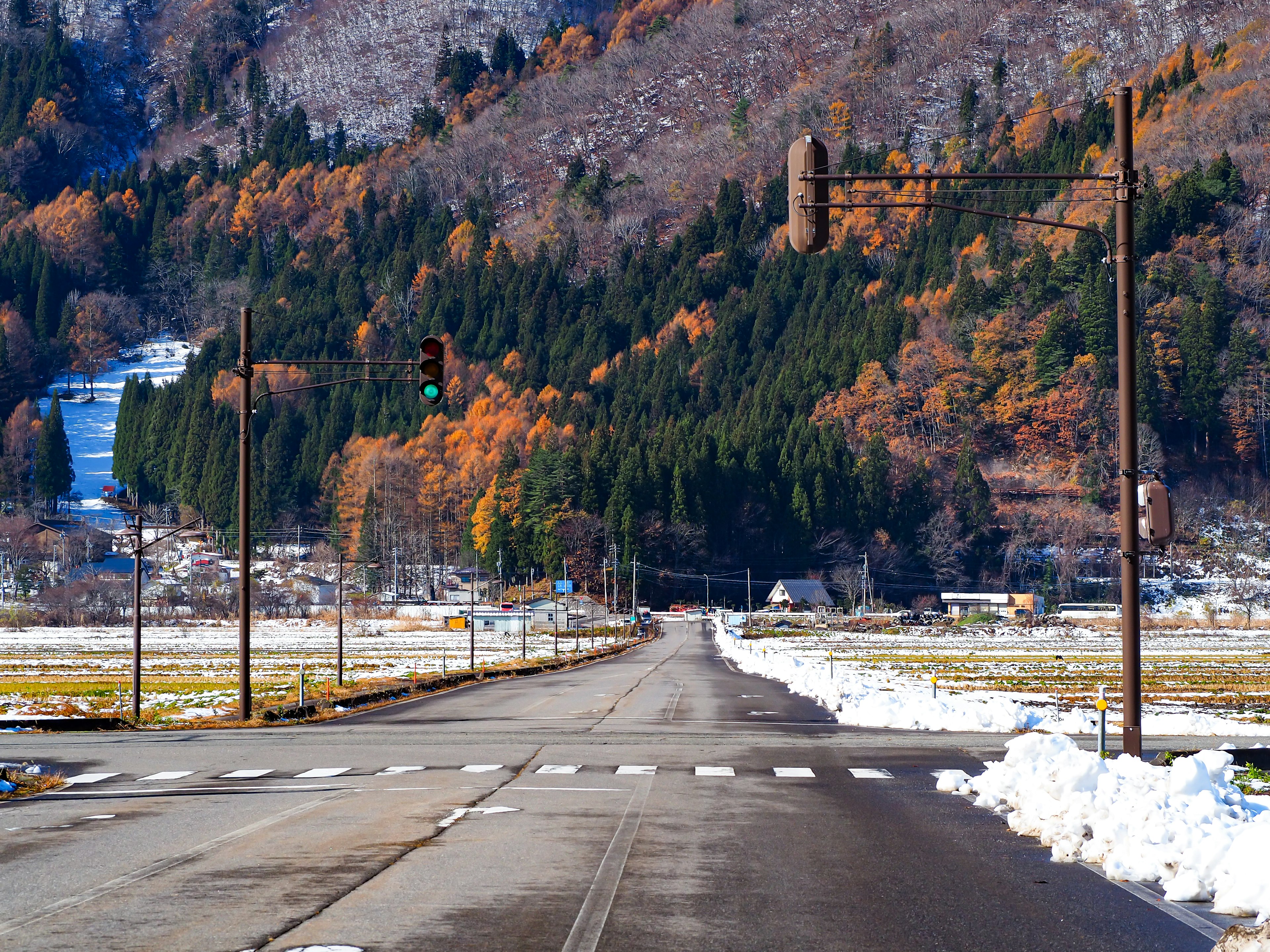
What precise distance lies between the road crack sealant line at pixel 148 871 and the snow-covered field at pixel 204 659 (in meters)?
17.6

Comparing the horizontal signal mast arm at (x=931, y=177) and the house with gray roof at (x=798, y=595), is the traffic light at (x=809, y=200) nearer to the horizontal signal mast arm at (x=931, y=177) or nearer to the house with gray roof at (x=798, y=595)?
the horizontal signal mast arm at (x=931, y=177)

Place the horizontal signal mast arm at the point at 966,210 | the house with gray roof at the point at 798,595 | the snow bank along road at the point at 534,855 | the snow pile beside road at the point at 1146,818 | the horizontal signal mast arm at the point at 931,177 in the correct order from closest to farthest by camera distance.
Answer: the snow bank along road at the point at 534,855, the snow pile beside road at the point at 1146,818, the horizontal signal mast arm at the point at 931,177, the horizontal signal mast arm at the point at 966,210, the house with gray roof at the point at 798,595

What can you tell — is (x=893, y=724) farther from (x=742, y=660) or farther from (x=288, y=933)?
(x=742, y=660)

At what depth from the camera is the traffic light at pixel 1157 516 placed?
1728cm

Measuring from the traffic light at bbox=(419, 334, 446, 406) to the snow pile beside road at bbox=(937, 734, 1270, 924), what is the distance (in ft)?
36.8

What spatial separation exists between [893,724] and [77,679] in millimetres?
40242

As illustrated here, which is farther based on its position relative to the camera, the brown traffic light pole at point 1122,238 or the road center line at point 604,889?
the brown traffic light pole at point 1122,238

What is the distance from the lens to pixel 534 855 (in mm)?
12875

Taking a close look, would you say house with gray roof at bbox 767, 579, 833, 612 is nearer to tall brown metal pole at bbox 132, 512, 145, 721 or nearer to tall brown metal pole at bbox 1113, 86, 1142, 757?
Answer: tall brown metal pole at bbox 132, 512, 145, 721

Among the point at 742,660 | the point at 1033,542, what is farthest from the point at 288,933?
the point at 1033,542

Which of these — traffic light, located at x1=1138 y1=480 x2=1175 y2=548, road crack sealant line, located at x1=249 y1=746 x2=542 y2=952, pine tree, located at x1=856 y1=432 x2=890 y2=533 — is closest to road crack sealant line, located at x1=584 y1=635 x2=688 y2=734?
road crack sealant line, located at x1=249 y1=746 x2=542 y2=952

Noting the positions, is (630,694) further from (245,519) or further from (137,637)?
(137,637)

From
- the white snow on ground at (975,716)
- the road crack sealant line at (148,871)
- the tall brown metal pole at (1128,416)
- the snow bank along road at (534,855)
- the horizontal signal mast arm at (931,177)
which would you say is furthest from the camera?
the white snow on ground at (975,716)

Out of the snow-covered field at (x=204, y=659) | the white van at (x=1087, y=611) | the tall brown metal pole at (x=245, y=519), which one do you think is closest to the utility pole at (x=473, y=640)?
the snow-covered field at (x=204, y=659)
